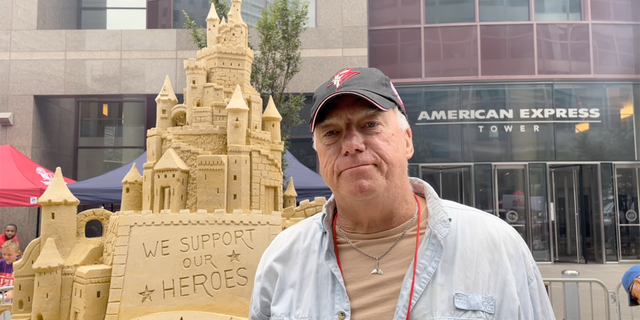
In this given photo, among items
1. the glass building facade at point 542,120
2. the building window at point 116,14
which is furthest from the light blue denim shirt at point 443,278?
the building window at point 116,14

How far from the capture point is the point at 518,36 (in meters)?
15.4

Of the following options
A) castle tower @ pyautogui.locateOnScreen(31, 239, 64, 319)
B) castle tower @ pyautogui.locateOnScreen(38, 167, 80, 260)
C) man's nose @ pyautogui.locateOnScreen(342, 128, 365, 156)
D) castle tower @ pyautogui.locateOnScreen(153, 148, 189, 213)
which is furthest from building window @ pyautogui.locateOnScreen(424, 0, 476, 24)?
man's nose @ pyautogui.locateOnScreen(342, 128, 365, 156)

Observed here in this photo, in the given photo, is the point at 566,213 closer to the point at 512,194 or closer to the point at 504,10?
the point at 512,194

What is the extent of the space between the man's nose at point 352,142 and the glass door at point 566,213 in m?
15.4

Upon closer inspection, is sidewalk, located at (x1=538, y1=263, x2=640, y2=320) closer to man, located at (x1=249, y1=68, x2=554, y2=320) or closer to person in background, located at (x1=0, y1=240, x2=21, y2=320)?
man, located at (x1=249, y1=68, x2=554, y2=320)

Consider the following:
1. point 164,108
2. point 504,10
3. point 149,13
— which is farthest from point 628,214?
point 149,13

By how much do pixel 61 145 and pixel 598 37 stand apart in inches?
759

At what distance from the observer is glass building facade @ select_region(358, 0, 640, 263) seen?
49.3 ft

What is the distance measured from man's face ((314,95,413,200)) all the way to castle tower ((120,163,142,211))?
765cm

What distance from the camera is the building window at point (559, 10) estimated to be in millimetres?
15344

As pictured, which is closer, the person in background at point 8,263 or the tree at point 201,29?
the person in background at point 8,263

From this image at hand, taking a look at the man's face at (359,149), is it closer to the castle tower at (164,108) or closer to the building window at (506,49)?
the castle tower at (164,108)

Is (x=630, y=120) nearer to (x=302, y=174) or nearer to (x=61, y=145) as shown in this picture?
(x=302, y=174)

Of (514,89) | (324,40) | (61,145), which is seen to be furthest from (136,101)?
(514,89)
